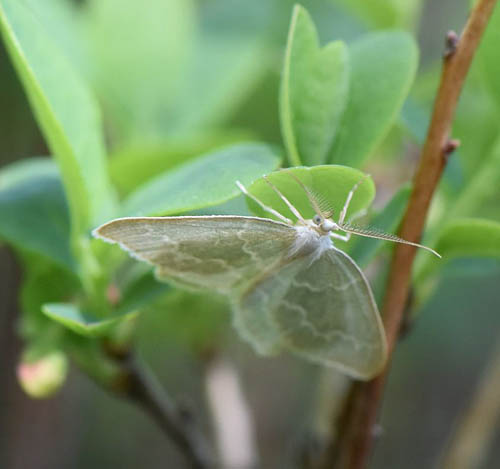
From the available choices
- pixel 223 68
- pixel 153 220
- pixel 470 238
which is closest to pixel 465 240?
pixel 470 238

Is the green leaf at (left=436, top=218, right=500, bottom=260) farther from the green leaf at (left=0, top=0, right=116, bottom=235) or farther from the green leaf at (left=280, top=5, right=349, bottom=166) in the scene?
the green leaf at (left=0, top=0, right=116, bottom=235)

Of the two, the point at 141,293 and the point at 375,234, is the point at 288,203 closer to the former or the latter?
the point at 375,234

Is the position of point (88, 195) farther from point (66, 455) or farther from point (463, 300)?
point (463, 300)

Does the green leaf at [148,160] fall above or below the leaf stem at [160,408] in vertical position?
above

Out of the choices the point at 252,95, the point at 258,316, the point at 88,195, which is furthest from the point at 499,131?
the point at 252,95

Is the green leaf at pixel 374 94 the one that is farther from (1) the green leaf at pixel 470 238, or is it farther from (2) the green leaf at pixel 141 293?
(2) the green leaf at pixel 141 293

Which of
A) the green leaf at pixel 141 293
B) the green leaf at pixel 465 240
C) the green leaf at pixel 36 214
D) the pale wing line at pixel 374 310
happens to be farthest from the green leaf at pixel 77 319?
the green leaf at pixel 465 240
